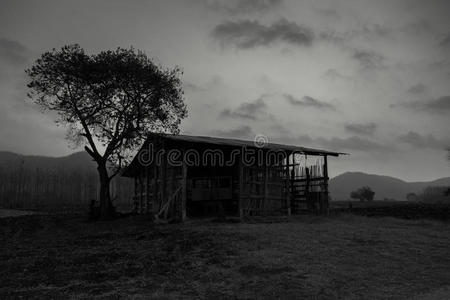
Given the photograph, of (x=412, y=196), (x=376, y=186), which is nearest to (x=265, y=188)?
(x=412, y=196)

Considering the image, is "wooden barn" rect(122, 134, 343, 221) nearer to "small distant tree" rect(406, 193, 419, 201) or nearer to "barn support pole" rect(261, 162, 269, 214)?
"barn support pole" rect(261, 162, 269, 214)

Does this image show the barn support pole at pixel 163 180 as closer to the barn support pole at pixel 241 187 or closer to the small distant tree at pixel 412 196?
the barn support pole at pixel 241 187

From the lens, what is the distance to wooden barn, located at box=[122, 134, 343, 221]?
19.5m

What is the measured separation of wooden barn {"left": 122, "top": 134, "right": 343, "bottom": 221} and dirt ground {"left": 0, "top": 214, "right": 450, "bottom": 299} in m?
3.64

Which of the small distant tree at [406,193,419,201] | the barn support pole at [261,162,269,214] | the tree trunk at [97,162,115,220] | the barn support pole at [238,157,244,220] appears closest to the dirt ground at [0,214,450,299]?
the barn support pole at [238,157,244,220]

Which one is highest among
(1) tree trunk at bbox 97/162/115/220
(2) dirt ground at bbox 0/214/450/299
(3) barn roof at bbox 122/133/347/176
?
(3) barn roof at bbox 122/133/347/176

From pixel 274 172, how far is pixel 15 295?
603 inches

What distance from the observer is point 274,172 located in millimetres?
21641

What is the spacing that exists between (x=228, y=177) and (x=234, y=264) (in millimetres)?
11075

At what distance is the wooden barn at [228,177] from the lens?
19.5m

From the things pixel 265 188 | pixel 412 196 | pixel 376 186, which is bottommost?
pixel 412 196

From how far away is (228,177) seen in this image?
21.0m

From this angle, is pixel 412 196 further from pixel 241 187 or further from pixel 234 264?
pixel 234 264

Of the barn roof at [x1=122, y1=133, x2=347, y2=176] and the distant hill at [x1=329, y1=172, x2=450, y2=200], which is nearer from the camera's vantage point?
the barn roof at [x1=122, y1=133, x2=347, y2=176]
